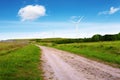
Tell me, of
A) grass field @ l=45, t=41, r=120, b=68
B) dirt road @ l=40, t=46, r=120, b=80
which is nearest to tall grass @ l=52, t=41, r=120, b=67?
grass field @ l=45, t=41, r=120, b=68

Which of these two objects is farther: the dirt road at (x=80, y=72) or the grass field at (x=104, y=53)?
the grass field at (x=104, y=53)

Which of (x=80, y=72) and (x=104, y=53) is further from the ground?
(x=80, y=72)

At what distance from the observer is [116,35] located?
13250cm

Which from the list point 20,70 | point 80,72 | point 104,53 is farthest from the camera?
point 104,53

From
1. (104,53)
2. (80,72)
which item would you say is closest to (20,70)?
(80,72)

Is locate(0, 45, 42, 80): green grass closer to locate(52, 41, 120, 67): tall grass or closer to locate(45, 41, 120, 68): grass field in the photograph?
locate(45, 41, 120, 68): grass field

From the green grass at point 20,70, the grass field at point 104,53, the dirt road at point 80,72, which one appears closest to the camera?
the dirt road at point 80,72

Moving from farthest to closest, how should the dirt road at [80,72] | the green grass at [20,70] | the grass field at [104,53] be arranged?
the grass field at [104,53] < the green grass at [20,70] < the dirt road at [80,72]

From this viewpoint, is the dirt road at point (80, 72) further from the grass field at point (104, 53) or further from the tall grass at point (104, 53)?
the tall grass at point (104, 53)

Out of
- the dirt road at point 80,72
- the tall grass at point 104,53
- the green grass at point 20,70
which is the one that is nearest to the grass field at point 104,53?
the tall grass at point 104,53

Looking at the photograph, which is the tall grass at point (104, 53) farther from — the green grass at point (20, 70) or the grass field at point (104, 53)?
the green grass at point (20, 70)

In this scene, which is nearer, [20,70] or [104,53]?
[20,70]

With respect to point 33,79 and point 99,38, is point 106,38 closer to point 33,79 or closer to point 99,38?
point 99,38

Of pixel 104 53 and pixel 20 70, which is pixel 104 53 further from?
pixel 20 70
